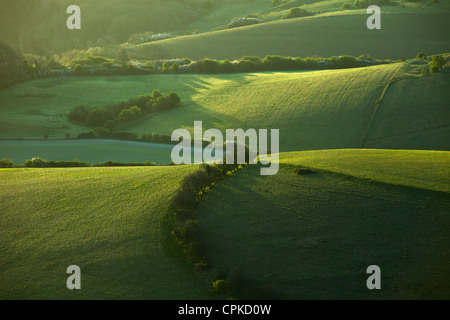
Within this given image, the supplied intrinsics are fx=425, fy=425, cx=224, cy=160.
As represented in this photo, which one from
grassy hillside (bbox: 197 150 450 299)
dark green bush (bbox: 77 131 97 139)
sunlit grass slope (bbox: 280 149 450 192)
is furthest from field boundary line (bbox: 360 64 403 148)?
dark green bush (bbox: 77 131 97 139)

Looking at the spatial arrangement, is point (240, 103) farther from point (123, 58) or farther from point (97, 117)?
point (123, 58)

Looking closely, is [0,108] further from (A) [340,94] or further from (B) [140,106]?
(A) [340,94]

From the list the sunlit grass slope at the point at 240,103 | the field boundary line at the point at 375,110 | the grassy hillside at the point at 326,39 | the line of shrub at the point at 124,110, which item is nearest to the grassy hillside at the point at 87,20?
the grassy hillside at the point at 326,39

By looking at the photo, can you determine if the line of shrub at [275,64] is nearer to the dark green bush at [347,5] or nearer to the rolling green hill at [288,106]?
the rolling green hill at [288,106]

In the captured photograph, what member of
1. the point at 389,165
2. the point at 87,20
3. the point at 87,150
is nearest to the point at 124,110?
the point at 87,150

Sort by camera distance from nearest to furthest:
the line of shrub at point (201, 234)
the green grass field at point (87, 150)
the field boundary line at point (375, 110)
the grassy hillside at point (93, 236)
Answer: the line of shrub at point (201, 234), the grassy hillside at point (93, 236), the green grass field at point (87, 150), the field boundary line at point (375, 110)

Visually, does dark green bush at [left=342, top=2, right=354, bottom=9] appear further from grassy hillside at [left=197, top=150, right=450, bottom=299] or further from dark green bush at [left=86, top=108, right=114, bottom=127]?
grassy hillside at [left=197, top=150, right=450, bottom=299]
